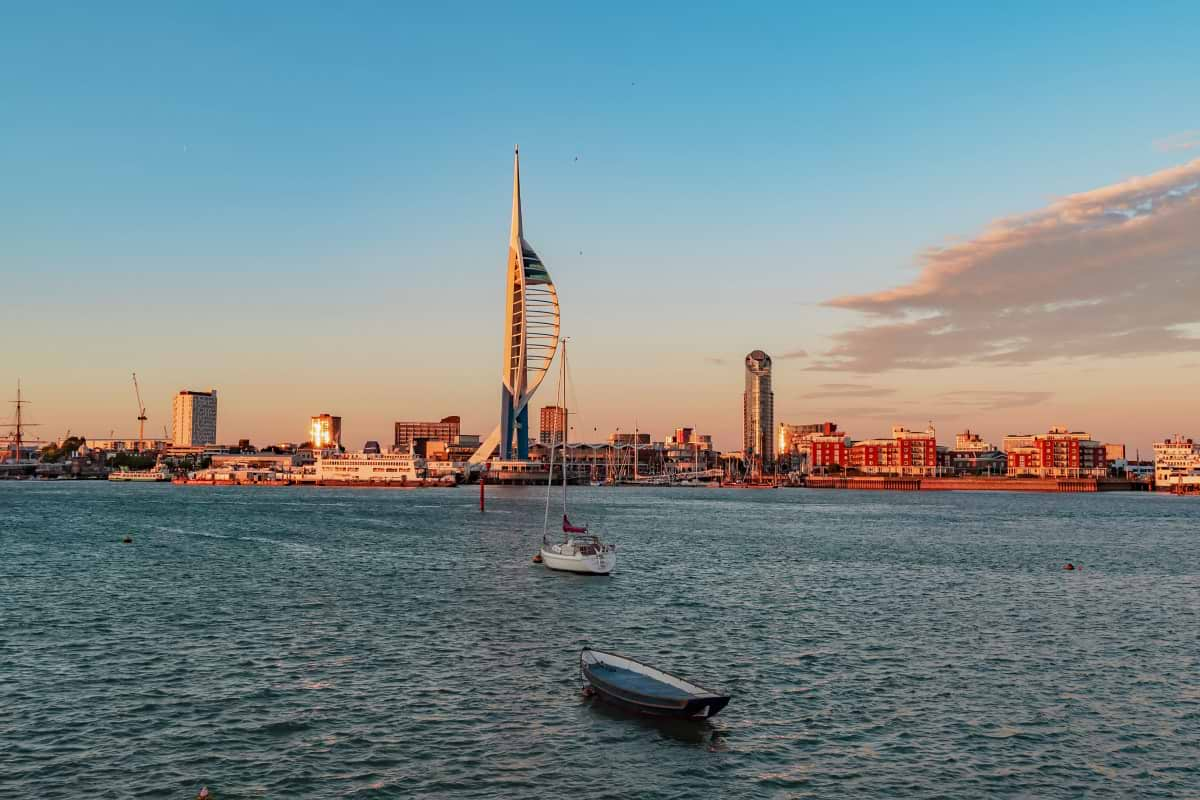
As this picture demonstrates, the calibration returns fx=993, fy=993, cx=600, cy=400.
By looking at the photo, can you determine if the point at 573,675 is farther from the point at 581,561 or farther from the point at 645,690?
the point at 581,561

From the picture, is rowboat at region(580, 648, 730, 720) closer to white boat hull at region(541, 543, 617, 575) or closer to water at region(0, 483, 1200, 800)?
water at region(0, 483, 1200, 800)

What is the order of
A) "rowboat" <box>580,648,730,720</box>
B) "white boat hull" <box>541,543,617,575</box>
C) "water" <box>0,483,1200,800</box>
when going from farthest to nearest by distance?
"white boat hull" <box>541,543,617,575</box> < "rowboat" <box>580,648,730,720</box> < "water" <box>0,483,1200,800</box>

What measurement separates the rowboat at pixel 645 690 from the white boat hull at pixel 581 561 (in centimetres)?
2558

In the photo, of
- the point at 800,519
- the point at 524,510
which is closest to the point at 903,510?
the point at 800,519

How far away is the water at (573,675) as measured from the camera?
74.7 feet

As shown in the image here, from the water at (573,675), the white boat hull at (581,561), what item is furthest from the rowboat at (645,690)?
the white boat hull at (581,561)

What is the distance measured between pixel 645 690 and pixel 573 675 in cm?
492

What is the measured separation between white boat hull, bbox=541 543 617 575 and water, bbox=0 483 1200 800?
1.20 meters

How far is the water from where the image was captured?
22.8 metres

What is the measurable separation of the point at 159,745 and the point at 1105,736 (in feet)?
78.8

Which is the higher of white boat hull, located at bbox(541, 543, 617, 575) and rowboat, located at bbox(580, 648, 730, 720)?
white boat hull, located at bbox(541, 543, 617, 575)

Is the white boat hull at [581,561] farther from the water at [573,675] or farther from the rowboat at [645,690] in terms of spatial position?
the rowboat at [645,690]

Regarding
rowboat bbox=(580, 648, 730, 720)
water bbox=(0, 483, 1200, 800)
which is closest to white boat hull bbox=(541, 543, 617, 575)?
water bbox=(0, 483, 1200, 800)

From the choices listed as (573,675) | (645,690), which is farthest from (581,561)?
(645,690)
